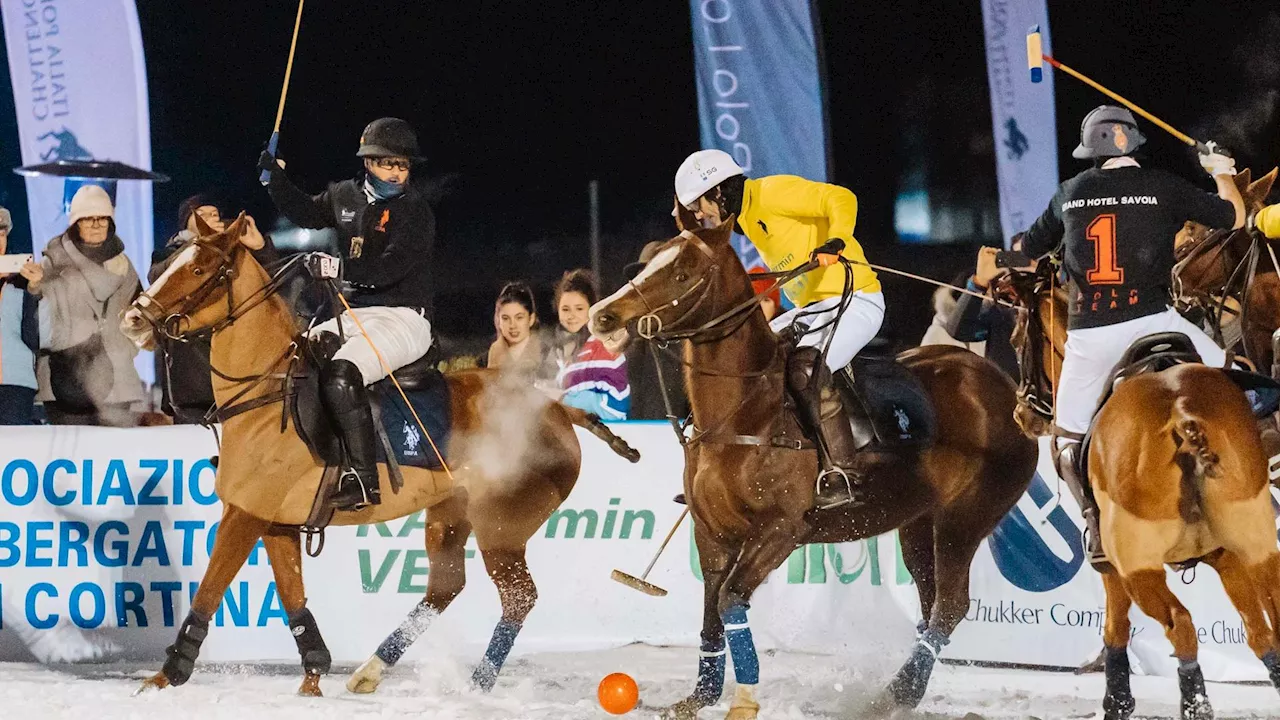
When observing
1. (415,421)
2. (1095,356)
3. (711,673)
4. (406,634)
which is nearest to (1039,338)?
(1095,356)

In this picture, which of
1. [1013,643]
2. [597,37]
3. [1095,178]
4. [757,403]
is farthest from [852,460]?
[597,37]

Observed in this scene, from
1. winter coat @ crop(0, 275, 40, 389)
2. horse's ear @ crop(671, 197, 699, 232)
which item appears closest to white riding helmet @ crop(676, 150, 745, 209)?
horse's ear @ crop(671, 197, 699, 232)

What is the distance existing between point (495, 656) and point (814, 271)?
246 cm

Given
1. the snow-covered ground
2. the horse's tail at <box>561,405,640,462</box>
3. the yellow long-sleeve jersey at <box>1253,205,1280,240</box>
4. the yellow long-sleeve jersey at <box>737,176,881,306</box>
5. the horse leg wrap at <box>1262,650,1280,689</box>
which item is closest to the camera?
the horse leg wrap at <box>1262,650,1280,689</box>

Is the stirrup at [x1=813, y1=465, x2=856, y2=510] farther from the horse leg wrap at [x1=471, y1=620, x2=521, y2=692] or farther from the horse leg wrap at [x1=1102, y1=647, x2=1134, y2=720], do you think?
the horse leg wrap at [x1=471, y1=620, x2=521, y2=692]

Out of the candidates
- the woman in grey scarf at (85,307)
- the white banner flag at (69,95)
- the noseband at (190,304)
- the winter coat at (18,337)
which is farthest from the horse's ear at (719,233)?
the white banner flag at (69,95)

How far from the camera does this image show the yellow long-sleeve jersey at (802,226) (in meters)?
6.67

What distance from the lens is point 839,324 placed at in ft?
22.2

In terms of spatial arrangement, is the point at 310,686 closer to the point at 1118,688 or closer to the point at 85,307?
the point at 85,307

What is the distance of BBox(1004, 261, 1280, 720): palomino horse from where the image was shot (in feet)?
16.8

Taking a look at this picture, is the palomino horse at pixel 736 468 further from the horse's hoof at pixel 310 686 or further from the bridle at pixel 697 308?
the horse's hoof at pixel 310 686

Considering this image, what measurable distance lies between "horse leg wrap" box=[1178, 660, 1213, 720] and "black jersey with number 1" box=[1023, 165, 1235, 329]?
4.37ft

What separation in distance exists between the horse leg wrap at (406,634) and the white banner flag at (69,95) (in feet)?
15.7

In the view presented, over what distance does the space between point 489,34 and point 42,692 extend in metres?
13.4
